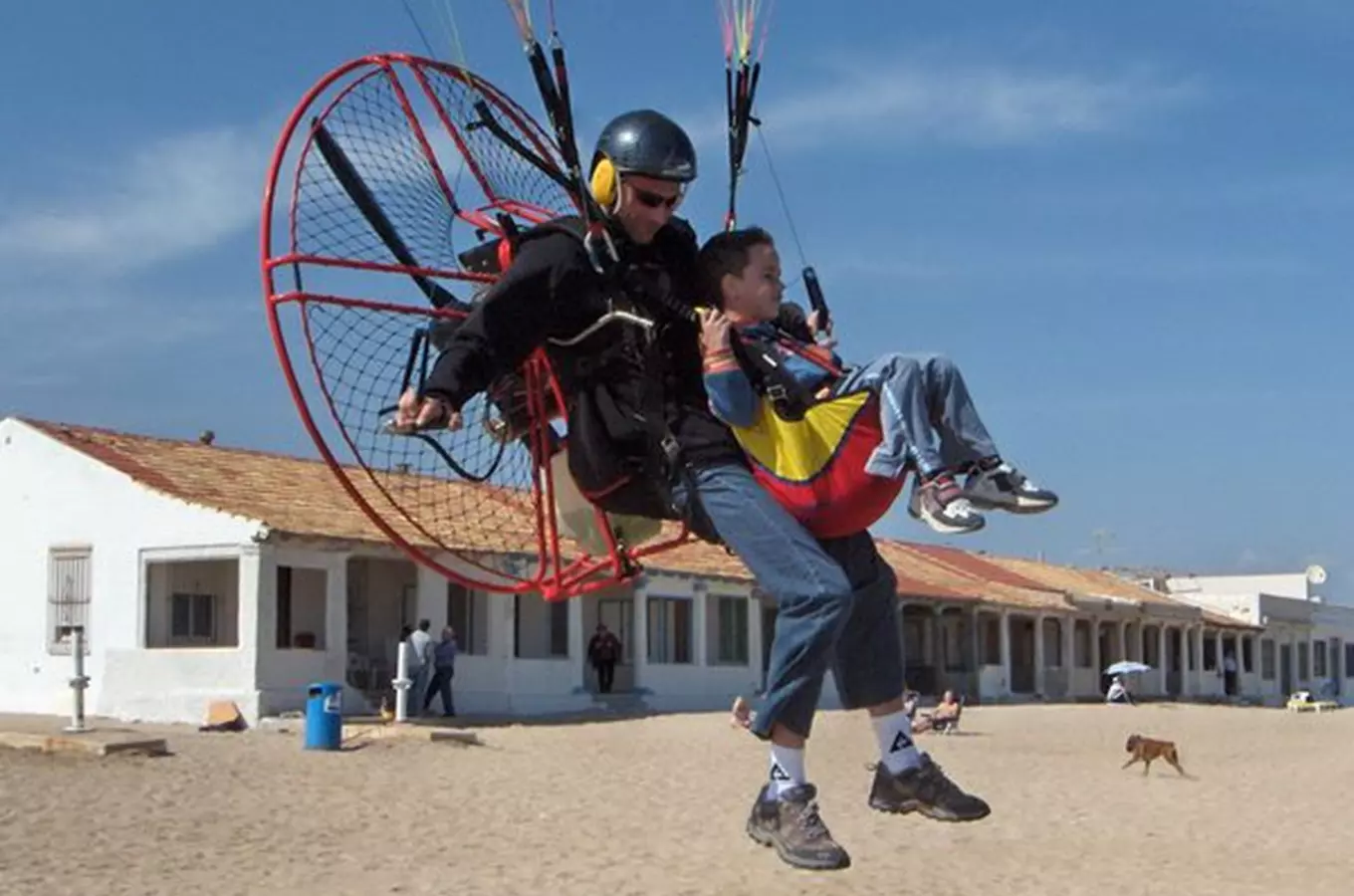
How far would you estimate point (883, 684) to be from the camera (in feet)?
18.4

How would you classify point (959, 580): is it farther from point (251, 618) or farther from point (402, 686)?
point (251, 618)

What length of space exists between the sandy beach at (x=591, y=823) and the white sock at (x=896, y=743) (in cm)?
1029

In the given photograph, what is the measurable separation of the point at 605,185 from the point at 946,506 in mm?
1454

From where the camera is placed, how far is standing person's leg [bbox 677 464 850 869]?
506 centimetres

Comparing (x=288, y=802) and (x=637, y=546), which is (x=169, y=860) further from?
(x=637, y=546)

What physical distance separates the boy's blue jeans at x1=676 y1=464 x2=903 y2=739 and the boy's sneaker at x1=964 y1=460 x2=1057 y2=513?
1.47 ft

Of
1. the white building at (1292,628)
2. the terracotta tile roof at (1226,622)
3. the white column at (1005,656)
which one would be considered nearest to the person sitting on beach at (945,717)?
the white column at (1005,656)

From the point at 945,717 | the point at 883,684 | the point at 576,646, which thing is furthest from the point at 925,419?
the point at 576,646

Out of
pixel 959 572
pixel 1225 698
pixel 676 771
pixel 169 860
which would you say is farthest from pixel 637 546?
pixel 1225 698

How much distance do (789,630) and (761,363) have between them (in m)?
0.75

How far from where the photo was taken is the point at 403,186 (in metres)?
6.57

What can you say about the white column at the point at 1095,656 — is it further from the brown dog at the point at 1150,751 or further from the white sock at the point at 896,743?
the white sock at the point at 896,743

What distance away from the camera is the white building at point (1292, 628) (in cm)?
7125

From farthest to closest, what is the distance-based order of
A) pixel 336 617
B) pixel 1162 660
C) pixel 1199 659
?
pixel 1199 659
pixel 1162 660
pixel 336 617
